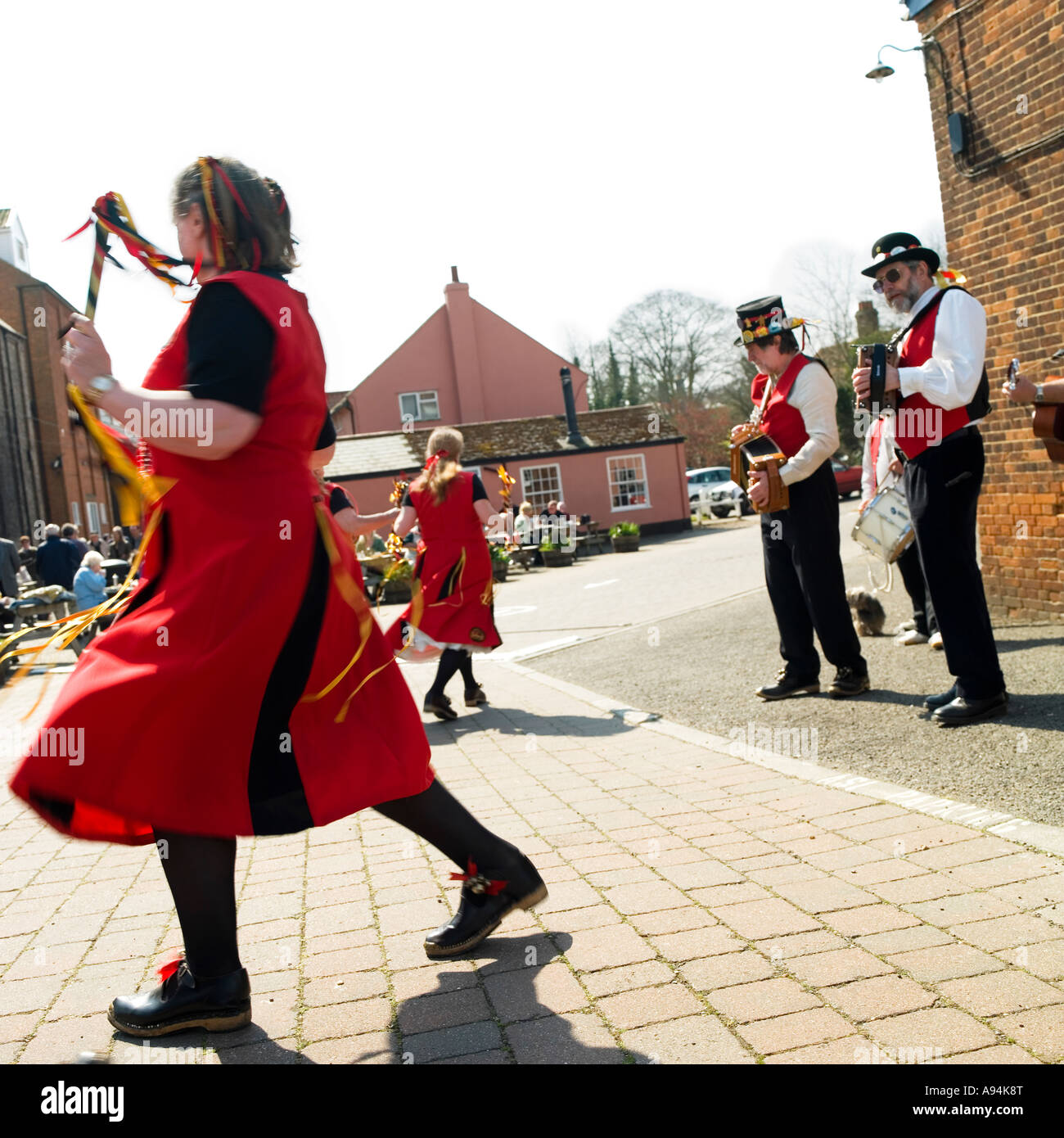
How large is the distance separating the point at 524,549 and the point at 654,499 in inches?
440

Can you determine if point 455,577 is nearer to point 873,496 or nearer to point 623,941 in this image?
point 873,496

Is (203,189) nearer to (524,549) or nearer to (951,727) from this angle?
(951,727)

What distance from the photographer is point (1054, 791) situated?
4070 millimetres

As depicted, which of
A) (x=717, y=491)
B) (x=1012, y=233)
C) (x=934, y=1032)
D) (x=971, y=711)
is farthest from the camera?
(x=717, y=491)

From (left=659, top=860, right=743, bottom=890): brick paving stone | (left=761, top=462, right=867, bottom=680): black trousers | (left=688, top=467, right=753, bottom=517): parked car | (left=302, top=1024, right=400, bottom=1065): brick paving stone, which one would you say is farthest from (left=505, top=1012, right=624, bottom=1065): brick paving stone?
(left=688, top=467, right=753, bottom=517): parked car

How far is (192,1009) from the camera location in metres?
2.66

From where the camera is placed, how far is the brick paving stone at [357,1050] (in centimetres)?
252

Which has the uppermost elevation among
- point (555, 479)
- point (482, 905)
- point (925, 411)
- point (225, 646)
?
point (555, 479)

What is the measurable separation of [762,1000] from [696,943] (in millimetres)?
401

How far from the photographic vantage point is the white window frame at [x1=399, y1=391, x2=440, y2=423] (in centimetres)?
4350

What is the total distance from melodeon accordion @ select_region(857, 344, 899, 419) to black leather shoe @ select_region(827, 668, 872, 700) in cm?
166

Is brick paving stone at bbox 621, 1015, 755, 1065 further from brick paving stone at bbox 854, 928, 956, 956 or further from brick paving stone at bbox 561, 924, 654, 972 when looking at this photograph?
brick paving stone at bbox 854, 928, 956, 956

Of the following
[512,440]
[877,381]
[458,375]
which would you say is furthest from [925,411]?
[458,375]
